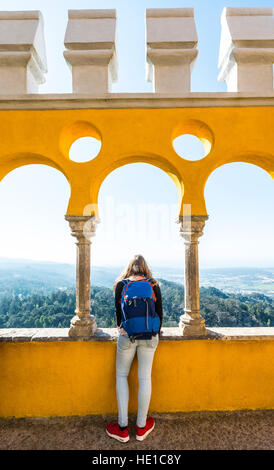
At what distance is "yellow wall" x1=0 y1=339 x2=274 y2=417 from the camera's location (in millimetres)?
2703

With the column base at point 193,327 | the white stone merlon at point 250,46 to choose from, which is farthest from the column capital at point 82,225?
the white stone merlon at point 250,46

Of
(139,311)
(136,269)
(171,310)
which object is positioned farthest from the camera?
(171,310)

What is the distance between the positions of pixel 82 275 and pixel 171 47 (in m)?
2.75

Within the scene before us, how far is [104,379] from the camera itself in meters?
2.72

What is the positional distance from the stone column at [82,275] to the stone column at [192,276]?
0.99 metres

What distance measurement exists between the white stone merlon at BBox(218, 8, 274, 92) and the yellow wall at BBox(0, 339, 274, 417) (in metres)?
2.90

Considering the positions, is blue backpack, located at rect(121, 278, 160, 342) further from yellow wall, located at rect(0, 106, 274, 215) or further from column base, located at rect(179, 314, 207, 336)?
yellow wall, located at rect(0, 106, 274, 215)

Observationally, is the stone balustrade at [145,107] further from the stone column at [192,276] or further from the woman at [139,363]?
the woman at [139,363]

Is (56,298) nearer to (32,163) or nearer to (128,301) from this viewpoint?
(32,163)

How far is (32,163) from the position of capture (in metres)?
3.15

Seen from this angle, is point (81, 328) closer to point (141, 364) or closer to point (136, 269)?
point (141, 364)

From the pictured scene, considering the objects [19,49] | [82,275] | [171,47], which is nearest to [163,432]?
[82,275]

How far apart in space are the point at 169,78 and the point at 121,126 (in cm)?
80

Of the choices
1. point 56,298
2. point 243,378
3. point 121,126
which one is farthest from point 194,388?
point 56,298
